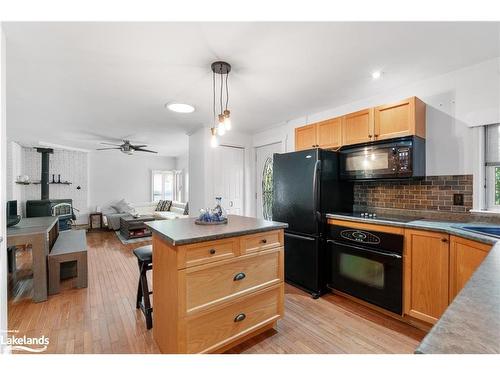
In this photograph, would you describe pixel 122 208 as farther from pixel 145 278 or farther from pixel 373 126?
pixel 373 126

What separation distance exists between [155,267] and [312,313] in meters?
1.56

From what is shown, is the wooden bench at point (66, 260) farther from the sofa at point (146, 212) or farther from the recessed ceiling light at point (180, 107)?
the sofa at point (146, 212)

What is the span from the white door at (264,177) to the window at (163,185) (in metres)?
5.19

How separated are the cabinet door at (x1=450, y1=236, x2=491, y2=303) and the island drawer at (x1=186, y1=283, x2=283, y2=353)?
1325mm

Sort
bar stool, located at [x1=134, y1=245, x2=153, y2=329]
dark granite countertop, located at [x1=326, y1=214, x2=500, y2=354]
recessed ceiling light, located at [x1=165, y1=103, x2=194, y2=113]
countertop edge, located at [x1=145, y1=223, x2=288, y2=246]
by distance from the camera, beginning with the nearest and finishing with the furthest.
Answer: dark granite countertop, located at [x1=326, y1=214, x2=500, y2=354] → countertop edge, located at [x1=145, y1=223, x2=288, y2=246] → bar stool, located at [x1=134, y1=245, x2=153, y2=329] → recessed ceiling light, located at [x1=165, y1=103, x2=194, y2=113]

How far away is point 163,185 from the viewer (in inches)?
342

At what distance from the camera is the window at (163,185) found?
27.9 feet

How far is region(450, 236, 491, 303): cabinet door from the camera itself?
1621 mm

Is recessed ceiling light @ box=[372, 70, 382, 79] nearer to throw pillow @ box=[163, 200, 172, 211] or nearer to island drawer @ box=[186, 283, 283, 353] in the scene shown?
island drawer @ box=[186, 283, 283, 353]

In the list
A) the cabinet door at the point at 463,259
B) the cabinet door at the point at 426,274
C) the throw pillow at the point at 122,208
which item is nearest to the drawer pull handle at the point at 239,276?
the cabinet door at the point at 426,274

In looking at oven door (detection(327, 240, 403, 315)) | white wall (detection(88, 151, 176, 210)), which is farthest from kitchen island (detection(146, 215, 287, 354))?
white wall (detection(88, 151, 176, 210))

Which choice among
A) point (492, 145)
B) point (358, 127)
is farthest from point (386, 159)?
point (492, 145)

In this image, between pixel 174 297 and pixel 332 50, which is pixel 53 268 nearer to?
pixel 174 297
